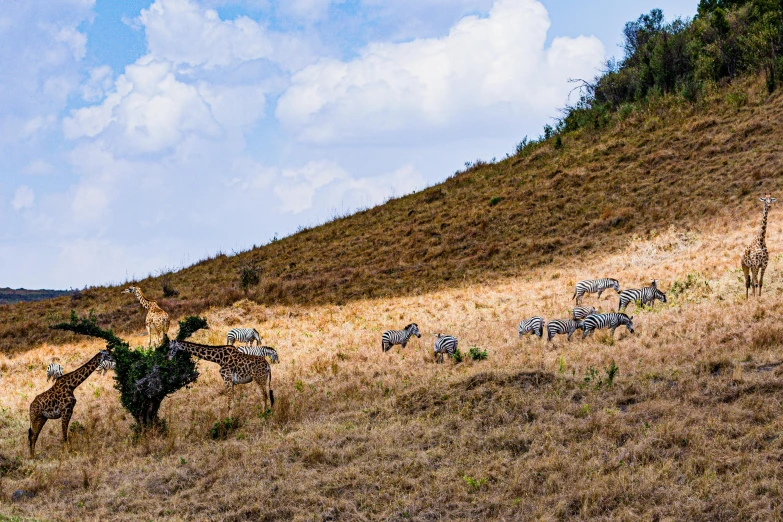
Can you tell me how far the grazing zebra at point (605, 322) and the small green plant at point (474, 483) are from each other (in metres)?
8.29

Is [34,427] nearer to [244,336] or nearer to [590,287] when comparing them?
[244,336]

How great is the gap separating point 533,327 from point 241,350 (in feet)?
25.6

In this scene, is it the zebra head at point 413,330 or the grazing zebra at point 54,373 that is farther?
the grazing zebra at point 54,373

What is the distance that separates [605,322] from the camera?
1819cm

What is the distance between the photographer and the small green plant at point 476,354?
17453 millimetres

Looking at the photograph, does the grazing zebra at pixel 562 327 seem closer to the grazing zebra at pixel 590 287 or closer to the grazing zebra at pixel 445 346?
the grazing zebra at pixel 445 346

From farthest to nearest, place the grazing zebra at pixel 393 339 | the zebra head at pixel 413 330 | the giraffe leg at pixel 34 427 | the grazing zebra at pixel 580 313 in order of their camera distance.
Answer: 1. the zebra head at pixel 413 330
2. the grazing zebra at pixel 580 313
3. the grazing zebra at pixel 393 339
4. the giraffe leg at pixel 34 427

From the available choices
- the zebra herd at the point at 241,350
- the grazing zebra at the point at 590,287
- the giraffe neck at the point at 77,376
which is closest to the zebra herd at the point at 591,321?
the grazing zebra at the point at 590,287

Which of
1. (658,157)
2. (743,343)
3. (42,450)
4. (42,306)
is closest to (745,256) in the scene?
(743,343)

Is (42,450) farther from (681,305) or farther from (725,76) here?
(725,76)

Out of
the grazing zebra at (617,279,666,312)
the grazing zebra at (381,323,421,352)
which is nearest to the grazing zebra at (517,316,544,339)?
the grazing zebra at (381,323,421,352)

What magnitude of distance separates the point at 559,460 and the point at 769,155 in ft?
104

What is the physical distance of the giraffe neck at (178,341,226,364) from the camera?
1578 centimetres

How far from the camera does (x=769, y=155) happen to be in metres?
36.8
